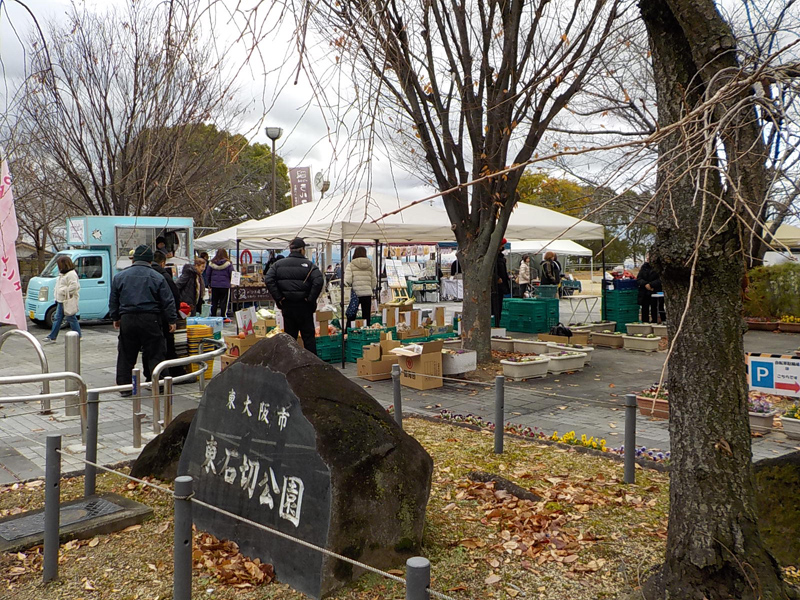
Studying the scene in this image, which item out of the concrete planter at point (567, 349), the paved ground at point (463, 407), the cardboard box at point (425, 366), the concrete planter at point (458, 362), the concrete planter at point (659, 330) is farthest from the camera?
the concrete planter at point (659, 330)

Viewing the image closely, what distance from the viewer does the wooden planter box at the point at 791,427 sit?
689 cm

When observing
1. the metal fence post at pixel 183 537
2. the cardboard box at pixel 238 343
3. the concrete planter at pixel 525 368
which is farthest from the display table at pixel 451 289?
the metal fence post at pixel 183 537

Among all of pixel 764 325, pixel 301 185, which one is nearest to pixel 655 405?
pixel 764 325

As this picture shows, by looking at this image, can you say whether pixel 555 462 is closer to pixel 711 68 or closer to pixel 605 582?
Result: pixel 605 582

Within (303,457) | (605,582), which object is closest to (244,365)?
(303,457)

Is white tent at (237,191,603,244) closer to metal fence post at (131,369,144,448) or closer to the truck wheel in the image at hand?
metal fence post at (131,369,144,448)

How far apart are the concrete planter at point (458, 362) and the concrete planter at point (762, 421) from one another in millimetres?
4169

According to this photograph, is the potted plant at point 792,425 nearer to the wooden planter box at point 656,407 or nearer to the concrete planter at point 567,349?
the wooden planter box at point 656,407

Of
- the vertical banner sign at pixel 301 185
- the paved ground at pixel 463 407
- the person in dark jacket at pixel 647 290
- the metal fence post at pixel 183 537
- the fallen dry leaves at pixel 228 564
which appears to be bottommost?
the fallen dry leaves at pixel 228 564

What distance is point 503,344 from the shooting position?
1289cm

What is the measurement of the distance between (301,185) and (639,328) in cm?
1189

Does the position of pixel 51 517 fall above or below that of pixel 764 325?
below

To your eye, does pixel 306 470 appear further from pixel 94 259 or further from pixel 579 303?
pixel 579 303

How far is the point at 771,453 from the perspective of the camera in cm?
646
